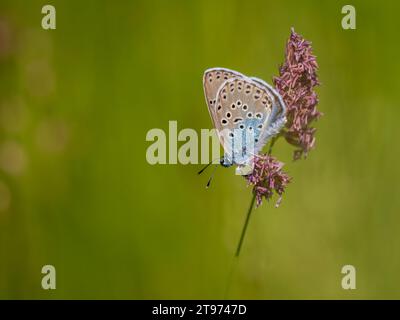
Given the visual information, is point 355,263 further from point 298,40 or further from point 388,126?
point 298,40

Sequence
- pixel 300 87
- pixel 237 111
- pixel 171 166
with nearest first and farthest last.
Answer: pixel 300 87, pixel 237 111, pixel 171 166

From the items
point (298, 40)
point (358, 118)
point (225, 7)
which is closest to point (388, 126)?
point (358, 118)

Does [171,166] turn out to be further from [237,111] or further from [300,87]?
[300,87]

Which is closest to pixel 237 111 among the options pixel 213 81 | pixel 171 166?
pixel 213 81

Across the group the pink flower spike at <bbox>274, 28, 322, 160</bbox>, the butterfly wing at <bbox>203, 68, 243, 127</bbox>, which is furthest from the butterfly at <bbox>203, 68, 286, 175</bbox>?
the pink flower spike at <bbox>274, 28, 322, 160</bbox>

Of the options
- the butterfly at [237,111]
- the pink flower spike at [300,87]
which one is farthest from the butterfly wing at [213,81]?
the pink flower spike at [300,87]

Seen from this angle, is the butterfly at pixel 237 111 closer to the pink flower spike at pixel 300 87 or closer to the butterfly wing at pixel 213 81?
the butterfly wing at pixel 213 81

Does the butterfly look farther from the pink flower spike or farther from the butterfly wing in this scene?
the pink flower spike
